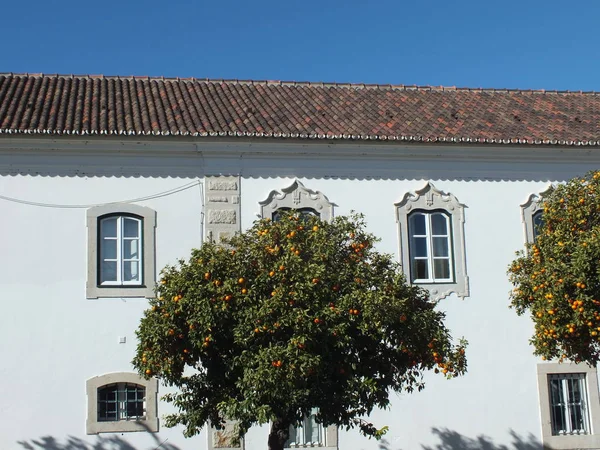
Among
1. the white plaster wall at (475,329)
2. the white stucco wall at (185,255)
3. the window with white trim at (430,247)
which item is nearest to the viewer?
the white stucco wall at (185,255)

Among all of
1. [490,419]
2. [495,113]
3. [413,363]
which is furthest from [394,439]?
[495,113]

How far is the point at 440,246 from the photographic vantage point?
52.1ft

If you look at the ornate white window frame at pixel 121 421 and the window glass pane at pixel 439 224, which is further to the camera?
the window glass pane at pixel 439 224

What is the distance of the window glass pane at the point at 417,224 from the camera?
15.9m

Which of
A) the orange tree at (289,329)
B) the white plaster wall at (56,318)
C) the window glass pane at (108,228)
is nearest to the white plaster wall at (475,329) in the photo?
the window glass pane at (108,228)

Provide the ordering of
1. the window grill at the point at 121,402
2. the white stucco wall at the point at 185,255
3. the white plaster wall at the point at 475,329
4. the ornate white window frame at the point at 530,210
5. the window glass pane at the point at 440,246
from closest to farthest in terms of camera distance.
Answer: the white stucco wall at the point at 185,255 < the window grill at the point at 121,402 < the white plaster wall at the point at 475,329 < the window glass pane at the point at 440,246 < the ornate white window frame at the point at 530,210

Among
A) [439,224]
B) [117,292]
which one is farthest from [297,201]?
[117,292]

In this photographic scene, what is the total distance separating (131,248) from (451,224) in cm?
596

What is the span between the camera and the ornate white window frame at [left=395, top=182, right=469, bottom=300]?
15.6 m

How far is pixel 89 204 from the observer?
14.9m

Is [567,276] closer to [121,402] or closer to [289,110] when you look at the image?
[289,110]

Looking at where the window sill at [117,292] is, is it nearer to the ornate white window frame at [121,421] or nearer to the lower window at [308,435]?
the ornate white window frame at [121,421]

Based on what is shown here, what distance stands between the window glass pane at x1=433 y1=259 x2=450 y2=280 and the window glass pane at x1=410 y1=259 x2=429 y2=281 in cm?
17

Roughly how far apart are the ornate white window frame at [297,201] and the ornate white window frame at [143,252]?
2.05 m
